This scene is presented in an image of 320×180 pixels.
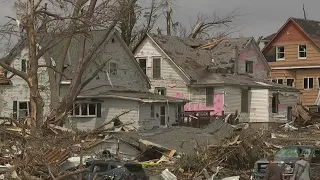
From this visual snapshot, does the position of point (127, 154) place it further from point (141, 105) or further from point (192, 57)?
point (192, 57)

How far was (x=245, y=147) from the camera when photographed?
25.9m

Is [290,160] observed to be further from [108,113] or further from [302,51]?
[302,51]

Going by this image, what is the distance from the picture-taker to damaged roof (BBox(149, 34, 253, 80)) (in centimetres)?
4892

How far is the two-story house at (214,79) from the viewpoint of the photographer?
47438 mm

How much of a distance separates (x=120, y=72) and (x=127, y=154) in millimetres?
18379

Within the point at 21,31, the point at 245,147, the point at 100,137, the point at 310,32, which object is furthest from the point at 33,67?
the point at 310,32

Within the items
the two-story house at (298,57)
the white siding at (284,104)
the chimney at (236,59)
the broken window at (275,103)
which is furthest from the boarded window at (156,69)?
the two-story house at (298,57)

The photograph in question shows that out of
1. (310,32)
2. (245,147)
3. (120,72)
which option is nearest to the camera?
(245,147)

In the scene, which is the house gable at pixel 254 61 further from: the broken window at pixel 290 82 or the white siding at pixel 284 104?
the broken window at pixel 290 82

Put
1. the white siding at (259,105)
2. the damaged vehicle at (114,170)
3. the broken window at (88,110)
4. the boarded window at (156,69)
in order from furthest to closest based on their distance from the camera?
1. the boarded window at (156,69)
2. the white siding at (259,105)
3. the broken window at (88,110)
4. the damaged vehicle at (114,170)

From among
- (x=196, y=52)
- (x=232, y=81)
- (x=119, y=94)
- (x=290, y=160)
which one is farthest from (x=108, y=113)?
(x=290, y=160)

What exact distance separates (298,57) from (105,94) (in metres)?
23.4

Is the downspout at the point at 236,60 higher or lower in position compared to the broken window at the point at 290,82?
higher

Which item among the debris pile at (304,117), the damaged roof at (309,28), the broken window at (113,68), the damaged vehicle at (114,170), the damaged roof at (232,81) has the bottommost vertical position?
the damaged vehicle at (114,170)
